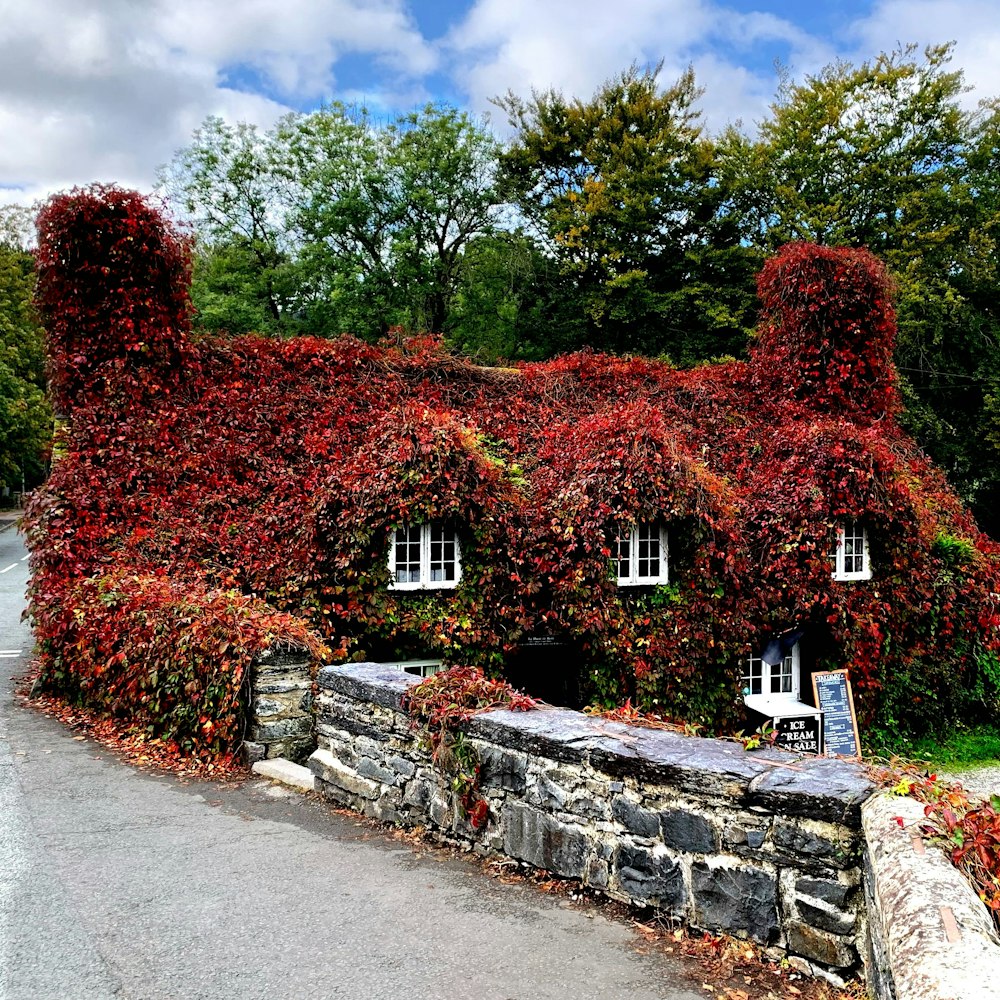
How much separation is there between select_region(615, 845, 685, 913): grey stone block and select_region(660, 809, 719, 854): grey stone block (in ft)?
0.36

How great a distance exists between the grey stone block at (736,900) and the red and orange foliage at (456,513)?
5137 millimetres

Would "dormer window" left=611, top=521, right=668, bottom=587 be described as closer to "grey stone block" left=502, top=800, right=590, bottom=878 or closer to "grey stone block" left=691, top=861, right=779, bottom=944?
"grey stone block" left=502, top=800, right=590, bottom=878

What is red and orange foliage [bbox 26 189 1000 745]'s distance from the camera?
11.2 meters

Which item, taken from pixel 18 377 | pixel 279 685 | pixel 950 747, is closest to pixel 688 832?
pixel 279 685

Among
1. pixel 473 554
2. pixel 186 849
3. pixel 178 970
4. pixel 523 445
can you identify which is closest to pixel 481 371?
pixel 523 445

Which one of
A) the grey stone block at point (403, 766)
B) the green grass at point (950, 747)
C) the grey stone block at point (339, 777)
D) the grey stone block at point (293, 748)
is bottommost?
the green grass at point (950, 747)

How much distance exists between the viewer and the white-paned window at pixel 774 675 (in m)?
14.1

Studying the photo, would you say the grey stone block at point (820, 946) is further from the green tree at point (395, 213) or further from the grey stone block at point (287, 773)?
the green tree at point (395, 213)

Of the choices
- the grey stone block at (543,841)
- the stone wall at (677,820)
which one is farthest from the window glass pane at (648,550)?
the grey stone block at (543,841)

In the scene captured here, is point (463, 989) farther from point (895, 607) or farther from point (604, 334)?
point (604, 334)

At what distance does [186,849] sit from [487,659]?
5890 millimetres

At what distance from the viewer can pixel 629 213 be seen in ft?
88.3

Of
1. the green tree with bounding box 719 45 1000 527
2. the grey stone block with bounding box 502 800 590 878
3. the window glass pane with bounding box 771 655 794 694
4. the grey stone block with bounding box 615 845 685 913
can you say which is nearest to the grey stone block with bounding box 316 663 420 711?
the grey stone block with bounding box 502 800 590 878

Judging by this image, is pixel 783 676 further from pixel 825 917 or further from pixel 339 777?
pixel 825 917
